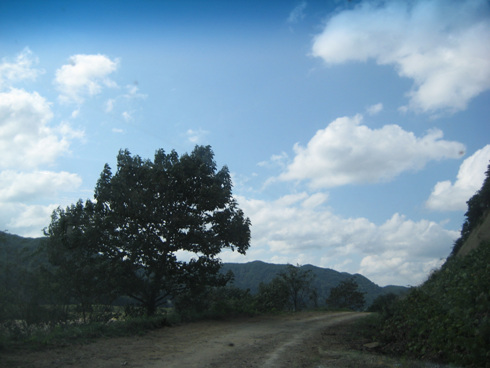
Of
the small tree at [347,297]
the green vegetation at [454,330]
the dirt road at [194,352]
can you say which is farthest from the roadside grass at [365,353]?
the small tree at [347,297]

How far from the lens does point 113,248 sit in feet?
63.3

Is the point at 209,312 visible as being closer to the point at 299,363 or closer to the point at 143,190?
the point at 143,190

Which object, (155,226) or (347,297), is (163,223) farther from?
(347,297)

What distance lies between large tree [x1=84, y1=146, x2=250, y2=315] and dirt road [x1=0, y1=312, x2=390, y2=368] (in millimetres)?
6454

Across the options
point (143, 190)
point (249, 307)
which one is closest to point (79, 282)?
point (143, 190)

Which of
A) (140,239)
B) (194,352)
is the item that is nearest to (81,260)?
(140,239)

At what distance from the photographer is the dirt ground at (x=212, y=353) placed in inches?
309

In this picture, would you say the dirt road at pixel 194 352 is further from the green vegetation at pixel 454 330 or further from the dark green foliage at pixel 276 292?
the dark green foliage at pixel 276 292

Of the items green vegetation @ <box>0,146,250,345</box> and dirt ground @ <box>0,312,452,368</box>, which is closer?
dirt ground @ <box>0,312,452,368</box>

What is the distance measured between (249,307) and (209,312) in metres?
3.68

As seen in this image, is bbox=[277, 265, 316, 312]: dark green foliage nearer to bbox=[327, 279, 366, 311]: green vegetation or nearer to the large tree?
bbox=[327, 279, 366, 311]: green vegetation

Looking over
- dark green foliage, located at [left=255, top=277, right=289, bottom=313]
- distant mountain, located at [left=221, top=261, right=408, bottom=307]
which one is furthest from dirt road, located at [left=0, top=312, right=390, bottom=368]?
distant mountain, located at [left=221, top=261, right=408, bottom=307]

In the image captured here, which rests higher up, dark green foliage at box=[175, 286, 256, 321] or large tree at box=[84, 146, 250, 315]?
large tree at box=[84, 146, 250, 315]

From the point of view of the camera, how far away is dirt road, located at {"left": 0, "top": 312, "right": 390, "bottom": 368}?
A: 7.88m
